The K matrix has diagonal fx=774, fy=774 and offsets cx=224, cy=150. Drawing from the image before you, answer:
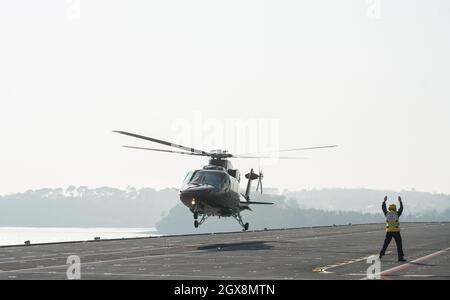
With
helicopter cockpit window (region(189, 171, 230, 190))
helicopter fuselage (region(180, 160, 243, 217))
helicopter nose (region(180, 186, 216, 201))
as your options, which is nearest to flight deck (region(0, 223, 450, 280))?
helicopter nose (region(180, 186, 216, 201))

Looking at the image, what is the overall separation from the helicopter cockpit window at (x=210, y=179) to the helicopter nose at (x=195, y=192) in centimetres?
86

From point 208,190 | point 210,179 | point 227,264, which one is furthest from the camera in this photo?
point 210,179

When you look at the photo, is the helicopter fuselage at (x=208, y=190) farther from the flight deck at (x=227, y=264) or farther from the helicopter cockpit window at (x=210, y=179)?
the flight deck at (x=227, y=264)

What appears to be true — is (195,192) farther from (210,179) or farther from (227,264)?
(227,264)

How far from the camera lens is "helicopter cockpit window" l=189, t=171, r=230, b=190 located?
48.4 metres

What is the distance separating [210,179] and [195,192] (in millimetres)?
1890

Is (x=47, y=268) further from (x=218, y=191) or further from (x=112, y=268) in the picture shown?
(x=218, y=191)

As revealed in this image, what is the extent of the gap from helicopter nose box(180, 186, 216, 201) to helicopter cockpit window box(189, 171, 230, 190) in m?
0.86

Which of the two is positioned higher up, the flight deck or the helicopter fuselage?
the helicopter fuselage


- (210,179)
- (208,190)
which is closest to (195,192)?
(208,190)

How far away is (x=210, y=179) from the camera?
4862 cm

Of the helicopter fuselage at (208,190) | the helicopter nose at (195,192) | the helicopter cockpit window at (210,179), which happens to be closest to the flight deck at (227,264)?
the helicopter nose at (195,192)

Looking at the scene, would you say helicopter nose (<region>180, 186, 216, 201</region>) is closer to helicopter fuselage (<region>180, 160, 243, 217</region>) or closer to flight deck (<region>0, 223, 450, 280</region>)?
helicopter fuselage (<region>180, 160, 243, 217</region>)
